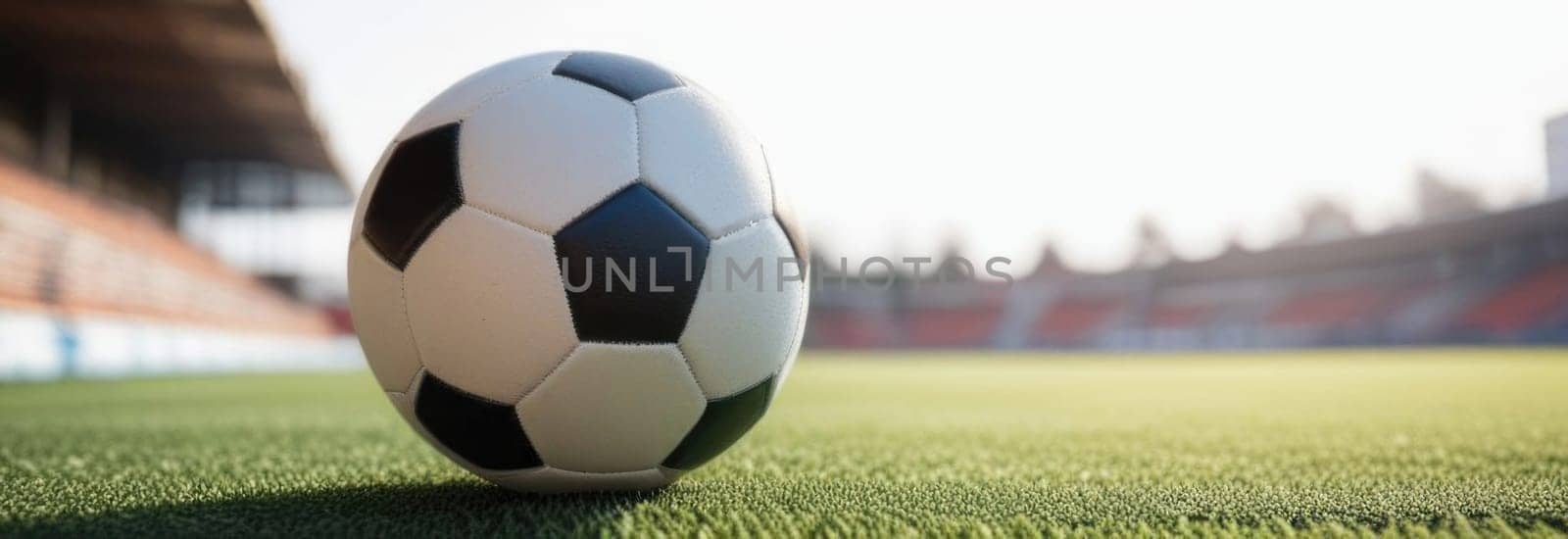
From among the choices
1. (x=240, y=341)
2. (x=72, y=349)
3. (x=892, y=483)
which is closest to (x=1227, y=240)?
(x=240, y=341)

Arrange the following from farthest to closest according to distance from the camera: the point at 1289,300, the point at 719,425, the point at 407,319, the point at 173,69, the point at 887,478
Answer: the point at 1289,300 → the point at 173,69 → the point at 887,478 → the point at 719,425 → the point at 407,319

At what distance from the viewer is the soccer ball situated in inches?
76.6

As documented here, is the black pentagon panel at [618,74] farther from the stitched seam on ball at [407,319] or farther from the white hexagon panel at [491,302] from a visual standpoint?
the stitched seam on ball at [407,319]

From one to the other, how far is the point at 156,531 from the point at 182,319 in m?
18.2

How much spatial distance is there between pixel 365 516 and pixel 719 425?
2.55 ft

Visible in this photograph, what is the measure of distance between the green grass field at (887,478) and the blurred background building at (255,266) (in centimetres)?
98

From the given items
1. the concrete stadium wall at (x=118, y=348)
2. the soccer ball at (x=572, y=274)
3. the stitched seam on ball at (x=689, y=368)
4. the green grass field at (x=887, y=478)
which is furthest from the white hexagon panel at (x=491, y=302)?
the concrete stadium wall at (x=118, y=348)

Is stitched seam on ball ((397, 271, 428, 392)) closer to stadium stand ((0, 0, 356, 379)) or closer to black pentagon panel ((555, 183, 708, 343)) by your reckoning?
black pentagon panel ((555, 183, 708, 343))

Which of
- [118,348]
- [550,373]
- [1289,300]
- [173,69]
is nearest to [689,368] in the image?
[550,373]

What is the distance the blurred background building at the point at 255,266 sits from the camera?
1386 centimetres

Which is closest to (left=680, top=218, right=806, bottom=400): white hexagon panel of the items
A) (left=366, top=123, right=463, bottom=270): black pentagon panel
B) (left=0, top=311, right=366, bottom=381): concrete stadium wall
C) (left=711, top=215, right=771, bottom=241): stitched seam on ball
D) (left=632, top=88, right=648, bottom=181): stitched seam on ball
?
(left=711, top=215, right=771, bottom=241): stitched seam on ball

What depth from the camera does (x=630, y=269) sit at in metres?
1.94

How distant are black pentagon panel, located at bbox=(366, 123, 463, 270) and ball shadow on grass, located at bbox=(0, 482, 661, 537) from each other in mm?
538

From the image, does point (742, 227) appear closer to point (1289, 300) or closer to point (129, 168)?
point (129, 168)
